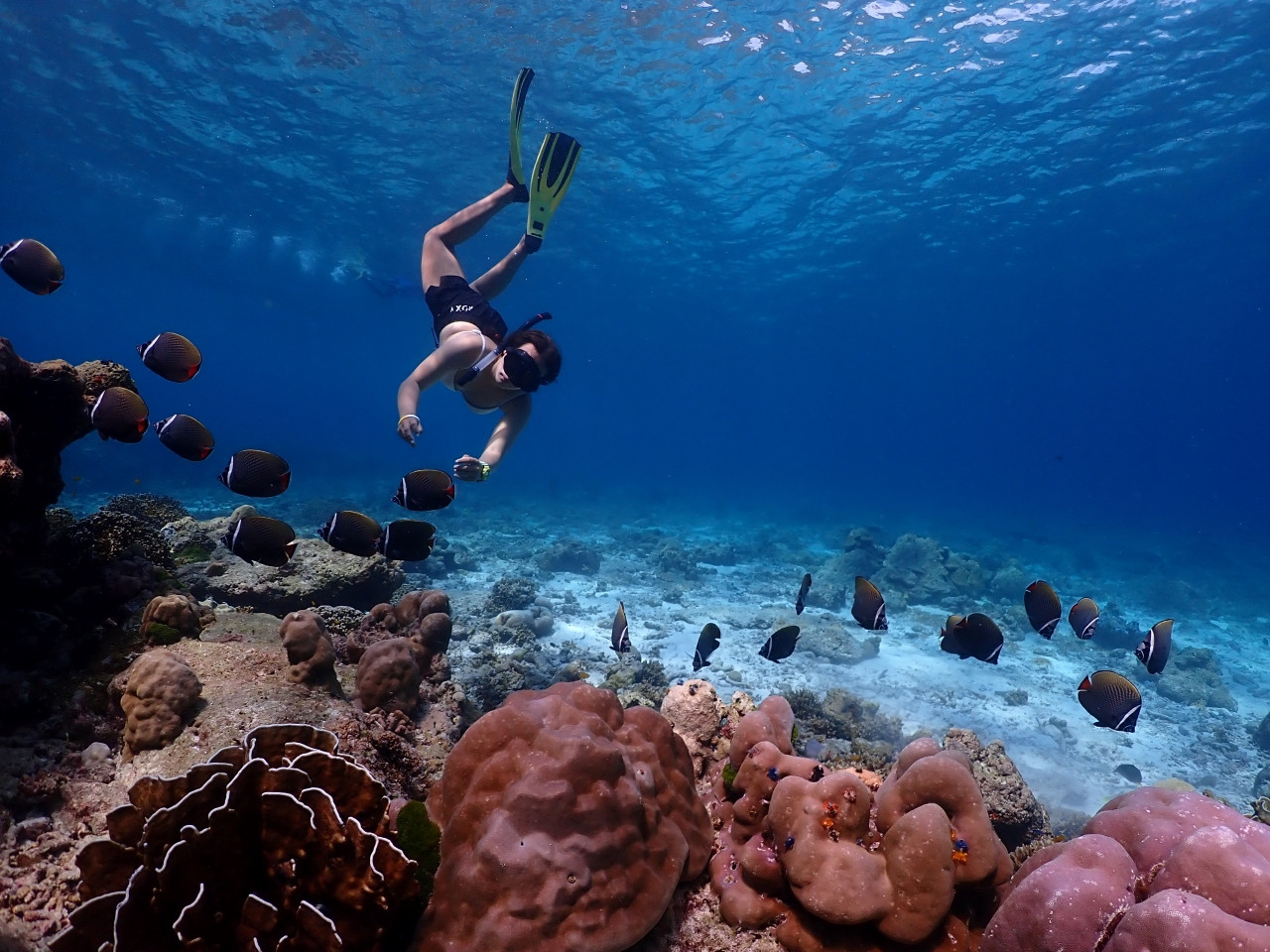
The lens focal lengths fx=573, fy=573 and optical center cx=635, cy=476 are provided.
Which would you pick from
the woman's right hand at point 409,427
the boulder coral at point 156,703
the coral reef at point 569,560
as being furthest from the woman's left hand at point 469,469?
the coral reef at point 569,560

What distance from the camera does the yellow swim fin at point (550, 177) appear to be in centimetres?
699

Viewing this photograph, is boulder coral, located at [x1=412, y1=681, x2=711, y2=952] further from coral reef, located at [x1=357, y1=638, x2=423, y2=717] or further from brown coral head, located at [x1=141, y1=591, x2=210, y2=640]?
brown coral head, located at [x1=141, y1=591, x2=210, y2=640]

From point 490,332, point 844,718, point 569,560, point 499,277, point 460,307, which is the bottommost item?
point 569,560

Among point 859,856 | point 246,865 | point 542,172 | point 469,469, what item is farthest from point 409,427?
point 859,856

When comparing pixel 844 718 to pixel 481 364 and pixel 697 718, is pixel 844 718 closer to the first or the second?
pixel 697 718

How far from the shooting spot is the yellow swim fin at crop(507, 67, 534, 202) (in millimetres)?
7566

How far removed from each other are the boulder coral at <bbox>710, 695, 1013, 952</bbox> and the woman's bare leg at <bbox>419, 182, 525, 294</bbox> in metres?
7.40

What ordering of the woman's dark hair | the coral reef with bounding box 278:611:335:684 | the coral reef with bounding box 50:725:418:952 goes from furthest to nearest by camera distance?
the woman's dark hair → the coral reef with bounding box 278:611:335:684 → the coral reef with bounding box 50:725:418:952

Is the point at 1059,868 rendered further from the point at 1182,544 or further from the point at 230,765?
the point at 1182,544

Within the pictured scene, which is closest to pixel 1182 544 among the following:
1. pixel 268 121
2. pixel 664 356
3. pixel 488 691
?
pixel 488 691

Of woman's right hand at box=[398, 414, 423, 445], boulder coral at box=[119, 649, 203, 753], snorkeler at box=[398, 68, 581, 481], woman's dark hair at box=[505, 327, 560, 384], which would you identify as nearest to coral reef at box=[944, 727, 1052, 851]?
woman's dark hair at box=[505, 327, 560, 384]

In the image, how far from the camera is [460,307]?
740cm

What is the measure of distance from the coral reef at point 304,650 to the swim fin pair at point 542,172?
533 cm

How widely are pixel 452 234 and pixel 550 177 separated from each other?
6.59ft
